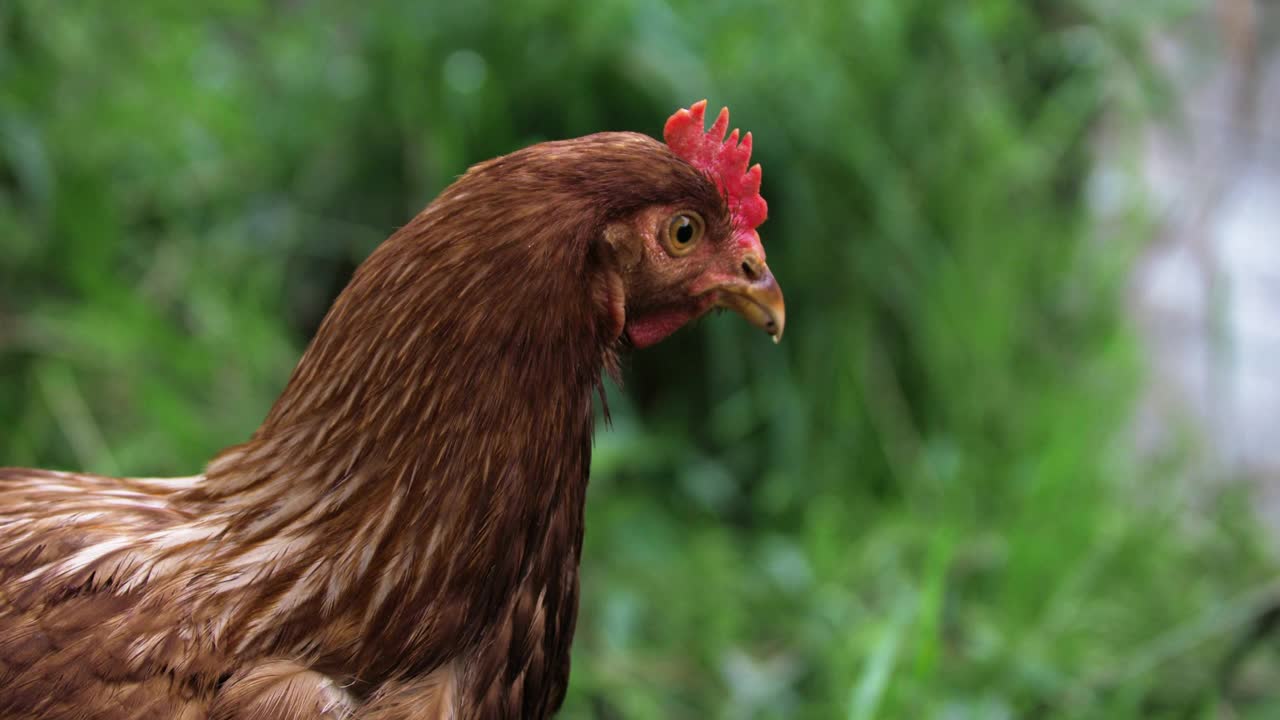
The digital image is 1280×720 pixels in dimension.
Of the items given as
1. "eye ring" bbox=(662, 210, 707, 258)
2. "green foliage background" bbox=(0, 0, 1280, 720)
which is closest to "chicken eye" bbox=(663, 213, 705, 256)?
"eye ring" bbox=(662, 210, 707, 258)

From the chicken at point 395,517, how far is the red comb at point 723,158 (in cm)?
12

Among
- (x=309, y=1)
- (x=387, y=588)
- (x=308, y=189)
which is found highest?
(x=309, y=1)

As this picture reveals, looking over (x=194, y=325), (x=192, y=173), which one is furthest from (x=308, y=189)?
(x=194, y=325)

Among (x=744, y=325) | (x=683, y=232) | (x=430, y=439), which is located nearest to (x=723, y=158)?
(x=683, y=232)

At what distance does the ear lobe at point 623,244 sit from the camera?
1.40 meters

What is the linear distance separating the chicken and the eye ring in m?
0.03

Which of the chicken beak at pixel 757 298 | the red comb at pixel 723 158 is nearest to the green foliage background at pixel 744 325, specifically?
the chicken beak at pixel 757 298

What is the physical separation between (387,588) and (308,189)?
218 centimetres

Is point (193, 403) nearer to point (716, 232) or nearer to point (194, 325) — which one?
point (194, 325)

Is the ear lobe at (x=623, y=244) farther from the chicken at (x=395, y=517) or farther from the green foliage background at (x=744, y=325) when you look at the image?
the green foliage background at (x=744, y=325)

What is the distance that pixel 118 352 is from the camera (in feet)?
8.59

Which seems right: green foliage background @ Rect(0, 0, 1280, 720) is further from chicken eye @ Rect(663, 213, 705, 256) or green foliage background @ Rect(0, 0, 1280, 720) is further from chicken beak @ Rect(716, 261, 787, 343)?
chicken eye @ Rect(663, 213, 705, 256)

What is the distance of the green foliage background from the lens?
2576 mm

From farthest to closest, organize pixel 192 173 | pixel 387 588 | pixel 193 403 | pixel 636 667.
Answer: pixel 192 173 < pixel 193 403 < pixel 636 667 < pixel 387 588
